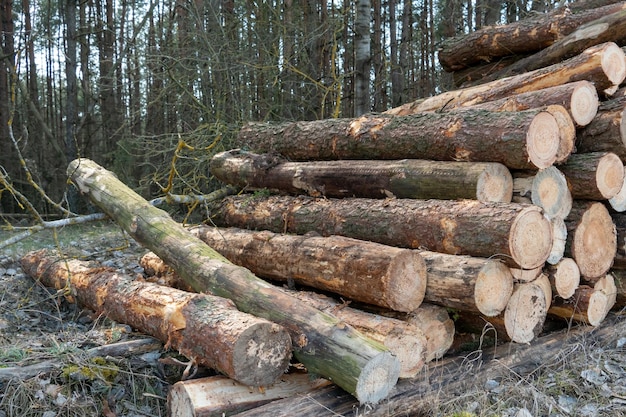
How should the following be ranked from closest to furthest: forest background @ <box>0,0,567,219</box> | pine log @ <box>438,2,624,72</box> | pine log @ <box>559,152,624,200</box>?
1. pine log @ <box>559,152,624,200</box>
2. pine log @ <box>438,2,624,72</box>
3. forest background @ <box>0,0,567,219</box>

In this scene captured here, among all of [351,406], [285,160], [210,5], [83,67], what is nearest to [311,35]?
[210,5]

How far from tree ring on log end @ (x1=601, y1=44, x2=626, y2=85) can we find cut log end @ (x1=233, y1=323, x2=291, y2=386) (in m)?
3.64

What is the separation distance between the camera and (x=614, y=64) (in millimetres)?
4688

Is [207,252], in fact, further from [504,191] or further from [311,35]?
[311,35]

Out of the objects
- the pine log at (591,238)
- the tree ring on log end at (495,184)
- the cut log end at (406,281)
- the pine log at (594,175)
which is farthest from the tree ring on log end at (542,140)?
the cut log end at (406,281)

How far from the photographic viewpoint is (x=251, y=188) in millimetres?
6156

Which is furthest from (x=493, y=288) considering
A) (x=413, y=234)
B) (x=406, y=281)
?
(x=413, y=234)

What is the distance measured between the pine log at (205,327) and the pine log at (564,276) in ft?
7.43

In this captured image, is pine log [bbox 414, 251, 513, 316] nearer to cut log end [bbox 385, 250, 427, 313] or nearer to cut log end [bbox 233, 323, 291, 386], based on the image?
cut log end [bbox 385, 250, 427, 313]

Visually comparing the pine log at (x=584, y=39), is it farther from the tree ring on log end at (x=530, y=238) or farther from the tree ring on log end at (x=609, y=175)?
the tree ring on log end at (x=530, y=238)

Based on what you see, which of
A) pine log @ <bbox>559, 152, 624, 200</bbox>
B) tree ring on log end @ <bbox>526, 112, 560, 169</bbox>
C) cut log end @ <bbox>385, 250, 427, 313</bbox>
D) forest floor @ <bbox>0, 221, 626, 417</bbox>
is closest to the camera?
forest floor @ <bbox>0, 221, 626, 417</bbox>

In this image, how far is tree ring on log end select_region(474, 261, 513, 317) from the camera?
3557mm

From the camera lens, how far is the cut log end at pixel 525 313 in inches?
150

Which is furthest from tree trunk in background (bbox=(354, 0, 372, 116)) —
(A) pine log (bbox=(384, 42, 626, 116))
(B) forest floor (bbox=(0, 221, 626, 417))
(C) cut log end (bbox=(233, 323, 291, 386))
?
(C) cut log end (bbox=(233, 323, 291, 386))
